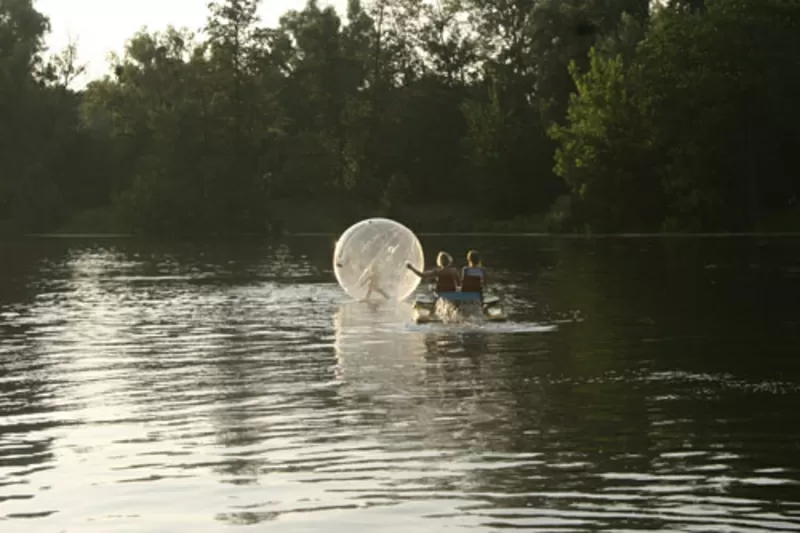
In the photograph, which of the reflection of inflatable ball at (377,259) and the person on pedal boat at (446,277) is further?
the reflection of inflatable ball at (377,259)

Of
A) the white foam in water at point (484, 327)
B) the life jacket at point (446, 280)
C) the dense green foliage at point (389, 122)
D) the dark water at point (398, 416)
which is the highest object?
the dense green foliage at point (389, 122)

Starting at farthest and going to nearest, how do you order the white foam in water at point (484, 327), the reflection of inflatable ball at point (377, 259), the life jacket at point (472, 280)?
the reflection of inflatable ball at point (377, 259) → the life jacket at point (472, 280) → the white foam in water at point (484, 327)

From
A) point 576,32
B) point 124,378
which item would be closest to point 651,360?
point 124,378

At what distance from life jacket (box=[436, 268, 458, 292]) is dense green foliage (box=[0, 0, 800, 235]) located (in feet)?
201

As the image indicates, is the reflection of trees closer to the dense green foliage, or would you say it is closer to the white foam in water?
the white foam in water

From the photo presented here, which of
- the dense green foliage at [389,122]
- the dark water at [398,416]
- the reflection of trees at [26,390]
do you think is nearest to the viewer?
the dark water at [398,416]

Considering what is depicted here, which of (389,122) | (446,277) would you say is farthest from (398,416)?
(389,122)

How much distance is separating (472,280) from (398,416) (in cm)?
1213

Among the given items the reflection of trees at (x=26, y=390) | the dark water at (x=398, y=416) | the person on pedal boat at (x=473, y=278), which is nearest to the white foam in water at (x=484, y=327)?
the dark water at (x=398, y=416)

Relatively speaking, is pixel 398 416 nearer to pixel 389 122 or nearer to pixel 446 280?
pixel 446 280

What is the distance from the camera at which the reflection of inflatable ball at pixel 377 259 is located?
34.1m

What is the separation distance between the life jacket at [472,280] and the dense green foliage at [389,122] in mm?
61338

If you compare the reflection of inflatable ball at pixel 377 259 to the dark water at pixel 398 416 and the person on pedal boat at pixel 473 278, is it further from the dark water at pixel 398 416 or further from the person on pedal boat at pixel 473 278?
the person on pedal boat at pixel 473 278

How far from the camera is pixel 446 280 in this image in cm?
3064
